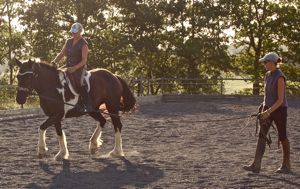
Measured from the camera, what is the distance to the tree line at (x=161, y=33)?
3388 centimetres

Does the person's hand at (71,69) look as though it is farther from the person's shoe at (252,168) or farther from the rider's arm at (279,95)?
the rider's arm at (279,95)

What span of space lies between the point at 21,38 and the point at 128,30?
791cm

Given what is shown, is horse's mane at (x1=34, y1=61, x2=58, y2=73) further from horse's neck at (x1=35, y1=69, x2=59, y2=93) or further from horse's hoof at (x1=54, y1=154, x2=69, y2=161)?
horse's hoof at (x1=54, y1=154, x2=69, y2=161)

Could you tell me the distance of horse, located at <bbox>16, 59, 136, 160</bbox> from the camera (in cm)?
916

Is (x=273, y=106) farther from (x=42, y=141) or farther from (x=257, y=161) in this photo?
(x=42, y=141)

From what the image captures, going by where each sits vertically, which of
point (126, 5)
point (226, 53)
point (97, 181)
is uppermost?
point (126, 5)

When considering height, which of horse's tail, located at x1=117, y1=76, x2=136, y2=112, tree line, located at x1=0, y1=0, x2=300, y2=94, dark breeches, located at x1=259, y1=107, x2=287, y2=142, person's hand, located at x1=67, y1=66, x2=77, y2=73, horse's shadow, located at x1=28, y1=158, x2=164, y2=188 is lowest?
horse's shadow, located at x1=28, y1=158, x2=164, y2=188

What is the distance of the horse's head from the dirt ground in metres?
1.14

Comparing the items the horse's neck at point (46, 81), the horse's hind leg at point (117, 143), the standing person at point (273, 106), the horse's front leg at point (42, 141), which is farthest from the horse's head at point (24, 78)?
the standing person at point (273, 106)

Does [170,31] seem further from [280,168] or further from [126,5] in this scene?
[280,168]

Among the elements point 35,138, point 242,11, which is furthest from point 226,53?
point 35,138

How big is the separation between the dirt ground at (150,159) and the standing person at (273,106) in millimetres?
242

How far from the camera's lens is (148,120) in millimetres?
16391

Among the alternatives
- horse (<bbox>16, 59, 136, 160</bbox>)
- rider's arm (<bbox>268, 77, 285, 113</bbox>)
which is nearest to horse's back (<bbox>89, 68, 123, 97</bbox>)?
horse (<bbox>16, 59, 136, 160</bbox>)
